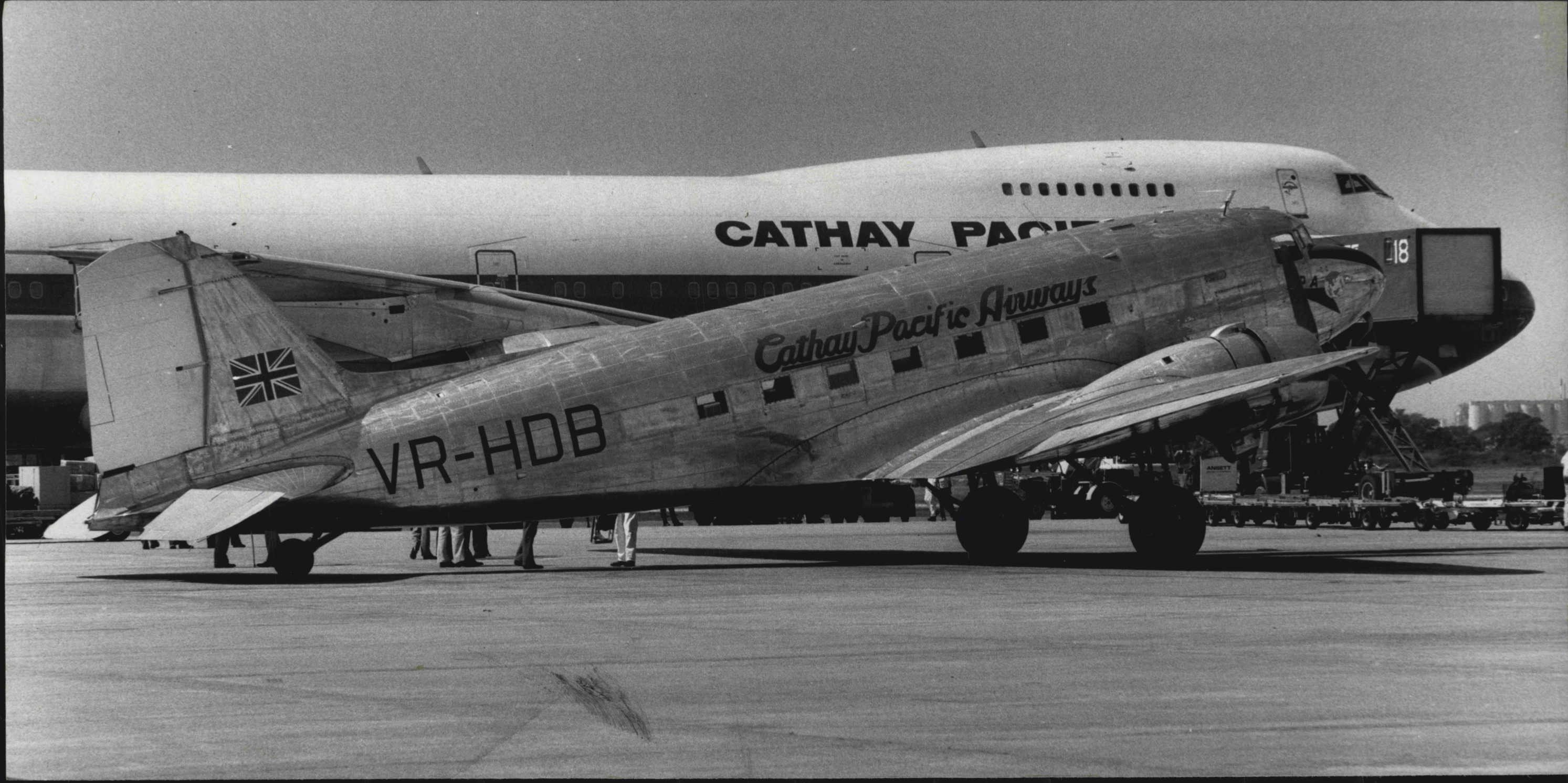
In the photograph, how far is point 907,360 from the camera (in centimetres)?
2255

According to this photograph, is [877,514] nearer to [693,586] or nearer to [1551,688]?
[693,586]

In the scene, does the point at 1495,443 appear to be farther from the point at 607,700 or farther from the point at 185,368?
the point at 607,700

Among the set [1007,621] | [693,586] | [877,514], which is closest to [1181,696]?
[1007,621]

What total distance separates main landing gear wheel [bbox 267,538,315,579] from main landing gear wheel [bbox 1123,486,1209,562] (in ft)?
35.0

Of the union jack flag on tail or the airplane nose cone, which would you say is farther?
the airplane nose cone

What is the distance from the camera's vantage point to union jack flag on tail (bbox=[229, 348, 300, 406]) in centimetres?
1966

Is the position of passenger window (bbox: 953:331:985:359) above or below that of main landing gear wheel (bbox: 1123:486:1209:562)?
above

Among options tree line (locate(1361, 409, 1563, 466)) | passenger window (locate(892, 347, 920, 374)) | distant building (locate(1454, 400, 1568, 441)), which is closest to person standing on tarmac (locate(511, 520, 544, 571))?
passenger window (locate(892, 347, 920, 374))

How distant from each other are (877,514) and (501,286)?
18863 millimetres

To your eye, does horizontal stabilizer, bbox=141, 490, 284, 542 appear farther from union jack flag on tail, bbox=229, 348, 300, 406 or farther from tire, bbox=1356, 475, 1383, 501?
tire, bbox=1356, 475, 1383, 501

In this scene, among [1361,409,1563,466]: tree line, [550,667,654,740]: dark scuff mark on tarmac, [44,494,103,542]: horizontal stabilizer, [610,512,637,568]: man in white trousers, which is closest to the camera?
[550,667,654,740]: dark scuff mark on tarmac

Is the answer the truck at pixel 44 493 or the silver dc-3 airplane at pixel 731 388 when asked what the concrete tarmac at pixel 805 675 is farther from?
the truck at pixel 44 493

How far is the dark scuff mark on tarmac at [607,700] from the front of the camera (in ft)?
28.5

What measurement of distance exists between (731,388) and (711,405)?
0.40 m
